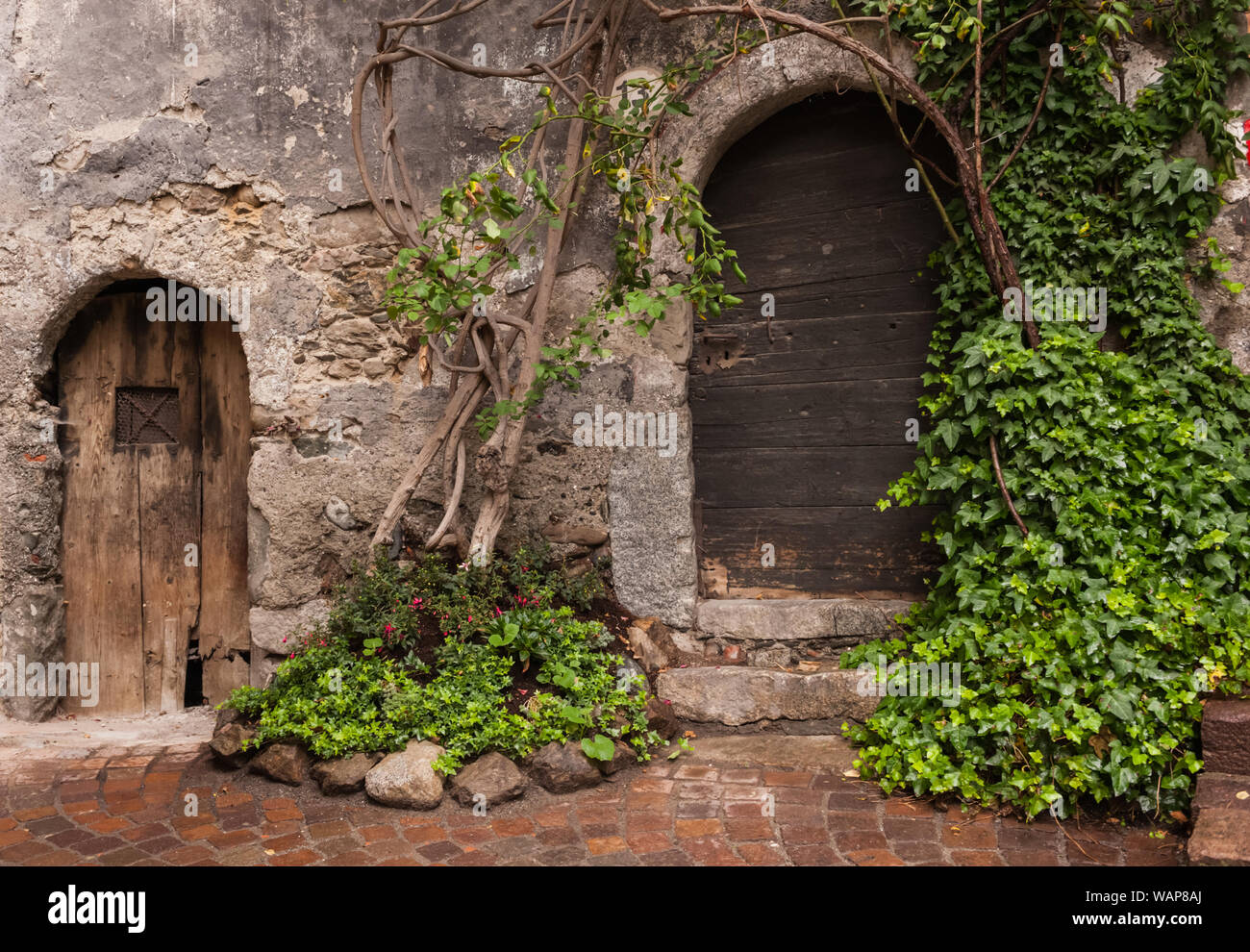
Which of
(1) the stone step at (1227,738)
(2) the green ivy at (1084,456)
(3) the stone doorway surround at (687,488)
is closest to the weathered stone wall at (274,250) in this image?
(3) the stone doorway surround at (687,488)

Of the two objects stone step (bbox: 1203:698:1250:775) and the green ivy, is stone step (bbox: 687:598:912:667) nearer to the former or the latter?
the green ivy

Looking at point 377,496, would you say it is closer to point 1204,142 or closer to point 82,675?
point 82,675

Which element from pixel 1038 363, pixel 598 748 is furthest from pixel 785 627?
pixel 1038 363

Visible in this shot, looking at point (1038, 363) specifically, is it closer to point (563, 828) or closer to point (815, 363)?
point (815, 363)

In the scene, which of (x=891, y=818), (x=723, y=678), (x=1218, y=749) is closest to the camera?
(x=1218, y=749)

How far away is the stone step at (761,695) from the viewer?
3838 mm

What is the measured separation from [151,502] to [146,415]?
1.44 feet

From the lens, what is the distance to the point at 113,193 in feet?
14.0

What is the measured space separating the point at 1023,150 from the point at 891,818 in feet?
8.63

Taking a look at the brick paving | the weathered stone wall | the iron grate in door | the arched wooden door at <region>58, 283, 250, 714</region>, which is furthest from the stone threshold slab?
the iron grate in door

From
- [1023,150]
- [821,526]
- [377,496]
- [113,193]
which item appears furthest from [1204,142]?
[113,193]

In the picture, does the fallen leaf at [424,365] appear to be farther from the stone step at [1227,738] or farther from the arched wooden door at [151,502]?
the stone step at [1227,738]

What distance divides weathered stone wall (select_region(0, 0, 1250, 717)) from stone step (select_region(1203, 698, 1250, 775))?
81.6 inches

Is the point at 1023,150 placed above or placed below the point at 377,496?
above
